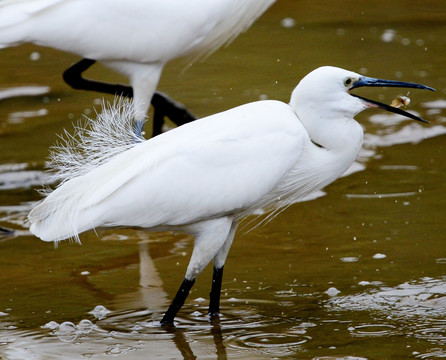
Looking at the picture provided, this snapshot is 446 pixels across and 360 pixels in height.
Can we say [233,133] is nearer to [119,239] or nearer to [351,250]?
[351,250]

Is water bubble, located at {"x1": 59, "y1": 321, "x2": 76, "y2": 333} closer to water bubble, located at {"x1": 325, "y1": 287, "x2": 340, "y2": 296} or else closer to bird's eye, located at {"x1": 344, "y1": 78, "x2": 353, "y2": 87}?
water bubble, located at {"x1": 325, "y1": 287, "x2": 340, "y2": 296}

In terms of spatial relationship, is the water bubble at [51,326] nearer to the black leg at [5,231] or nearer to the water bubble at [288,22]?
the black leg at [5,231]

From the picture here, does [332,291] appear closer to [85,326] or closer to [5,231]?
[85,326]

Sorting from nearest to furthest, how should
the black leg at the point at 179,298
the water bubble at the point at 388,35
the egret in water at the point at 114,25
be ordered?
the black leg at the point at 179,298, the egret in water at the point at 114,25, the water bubble at the point at 388,35

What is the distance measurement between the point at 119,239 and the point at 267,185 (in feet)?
5.89

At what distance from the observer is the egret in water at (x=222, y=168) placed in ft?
13.3

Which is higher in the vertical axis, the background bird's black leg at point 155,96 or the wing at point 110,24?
the wing at point 110,24

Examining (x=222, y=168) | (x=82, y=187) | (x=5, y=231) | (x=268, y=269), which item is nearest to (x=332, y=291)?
(x=268, y=269)

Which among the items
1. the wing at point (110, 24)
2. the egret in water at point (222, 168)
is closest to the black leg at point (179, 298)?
the egret in water at point (222, 168)

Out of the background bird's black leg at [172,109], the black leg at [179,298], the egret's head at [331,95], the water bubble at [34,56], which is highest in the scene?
the egret's head at [331,95]

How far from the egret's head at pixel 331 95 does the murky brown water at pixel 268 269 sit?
893 mm

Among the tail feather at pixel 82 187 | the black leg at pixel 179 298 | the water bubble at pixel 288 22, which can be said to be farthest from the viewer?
the water bubble at pixel 288 22

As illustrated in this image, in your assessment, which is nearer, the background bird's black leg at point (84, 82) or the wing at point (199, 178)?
the wing at point (199, 178)

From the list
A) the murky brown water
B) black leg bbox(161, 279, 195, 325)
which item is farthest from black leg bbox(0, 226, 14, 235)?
black leg bbox(161, 279, 195, 325)
